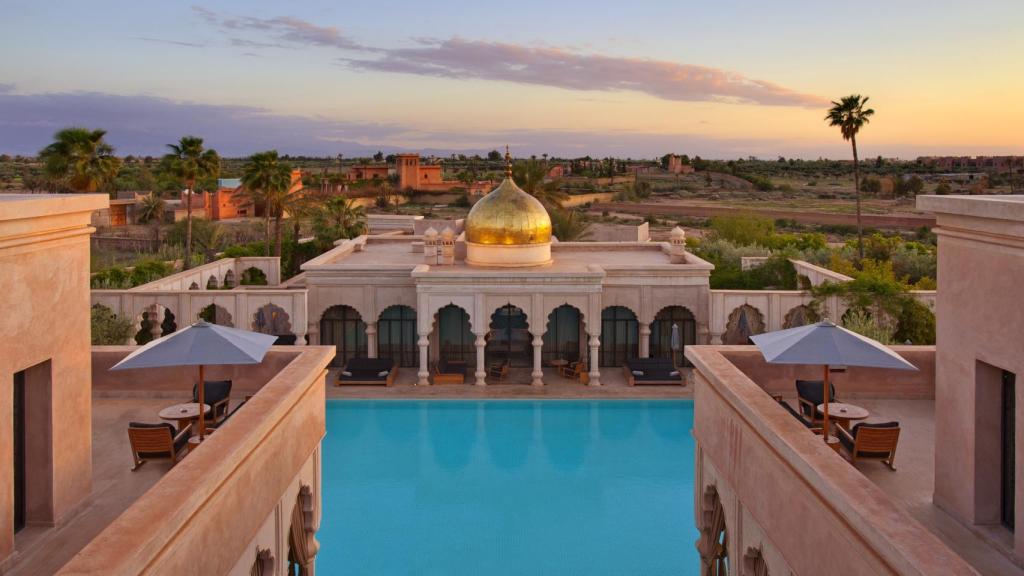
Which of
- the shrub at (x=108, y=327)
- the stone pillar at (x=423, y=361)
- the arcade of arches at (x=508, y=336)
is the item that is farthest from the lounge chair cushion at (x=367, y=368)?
the shrub at (x=108, y=327)

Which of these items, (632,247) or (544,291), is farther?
(632,247)

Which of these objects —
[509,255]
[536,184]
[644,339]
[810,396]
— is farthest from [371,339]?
[536,184]

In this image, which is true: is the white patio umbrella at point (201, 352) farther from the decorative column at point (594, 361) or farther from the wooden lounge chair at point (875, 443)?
the decorative column at point (594, 361)

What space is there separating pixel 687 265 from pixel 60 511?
20344 millimetres

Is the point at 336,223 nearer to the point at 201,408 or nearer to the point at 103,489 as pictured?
the point at 201,408

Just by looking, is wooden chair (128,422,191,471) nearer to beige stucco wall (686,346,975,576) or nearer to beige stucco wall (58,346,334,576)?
beige stucco wall (58,346,334,576)

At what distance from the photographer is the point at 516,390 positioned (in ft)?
77.0

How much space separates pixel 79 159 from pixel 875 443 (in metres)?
31.9

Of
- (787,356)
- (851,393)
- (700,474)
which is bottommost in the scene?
(700,474)

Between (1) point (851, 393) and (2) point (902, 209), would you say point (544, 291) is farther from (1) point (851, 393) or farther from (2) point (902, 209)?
(2) point (902, 209)

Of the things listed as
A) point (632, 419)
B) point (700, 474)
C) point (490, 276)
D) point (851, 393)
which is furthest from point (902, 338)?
point (700, 474)

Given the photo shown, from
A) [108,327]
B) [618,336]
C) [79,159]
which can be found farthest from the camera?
[79,159]

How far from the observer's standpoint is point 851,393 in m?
11.3

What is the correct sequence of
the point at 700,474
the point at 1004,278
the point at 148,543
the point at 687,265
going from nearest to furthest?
the point at 148,543, the point at 1004,278, the point at 700,474, the point at 687,265
